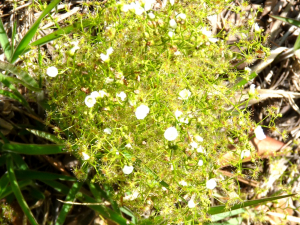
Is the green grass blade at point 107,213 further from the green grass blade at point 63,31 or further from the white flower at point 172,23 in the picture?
the white flower at point 172,23

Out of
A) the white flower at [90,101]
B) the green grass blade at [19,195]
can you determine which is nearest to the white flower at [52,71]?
the white flower at [90,101]

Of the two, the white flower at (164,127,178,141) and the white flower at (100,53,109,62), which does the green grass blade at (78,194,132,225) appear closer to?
the white flower at (164,127,178,141)

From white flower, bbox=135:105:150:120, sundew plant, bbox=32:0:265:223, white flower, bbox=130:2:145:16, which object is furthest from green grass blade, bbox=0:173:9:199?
white flower, bbox=130:2:145:16

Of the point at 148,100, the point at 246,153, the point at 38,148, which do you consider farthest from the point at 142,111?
the point at 38,148

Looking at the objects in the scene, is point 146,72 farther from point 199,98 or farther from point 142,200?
point 142,200

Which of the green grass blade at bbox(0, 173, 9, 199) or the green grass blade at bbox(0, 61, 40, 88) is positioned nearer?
the green grass blade at bbox(0, 61, 40, 88)

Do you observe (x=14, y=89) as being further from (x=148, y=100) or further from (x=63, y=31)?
(x=148, y=100)
